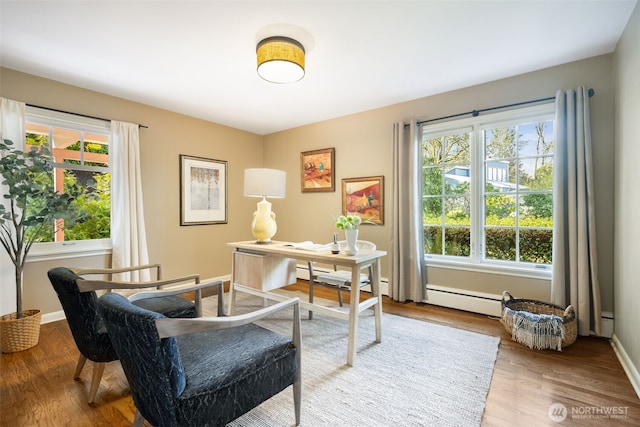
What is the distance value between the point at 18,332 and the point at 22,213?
1.06 meters

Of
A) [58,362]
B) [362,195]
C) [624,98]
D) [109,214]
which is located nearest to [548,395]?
[624,98]

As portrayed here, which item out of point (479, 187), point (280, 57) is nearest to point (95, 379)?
point (280, 57)

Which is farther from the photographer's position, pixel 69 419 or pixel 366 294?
pixel 366 294

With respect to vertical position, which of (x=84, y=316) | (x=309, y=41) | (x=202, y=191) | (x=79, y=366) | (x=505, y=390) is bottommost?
(x=505, y=390)

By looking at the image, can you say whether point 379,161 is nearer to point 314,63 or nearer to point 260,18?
point 314,63

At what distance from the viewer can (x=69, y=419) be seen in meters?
1.58

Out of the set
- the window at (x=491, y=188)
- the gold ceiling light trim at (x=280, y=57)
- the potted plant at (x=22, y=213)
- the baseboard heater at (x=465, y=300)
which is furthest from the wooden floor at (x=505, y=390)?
the gold ceiling light trim at (x=280, y=57)

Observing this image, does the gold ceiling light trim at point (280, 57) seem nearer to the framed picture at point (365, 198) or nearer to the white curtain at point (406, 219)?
the white curtain at point (406, 219)

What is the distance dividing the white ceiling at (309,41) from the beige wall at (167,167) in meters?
0.18

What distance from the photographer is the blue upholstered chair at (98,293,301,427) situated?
1.05 metres

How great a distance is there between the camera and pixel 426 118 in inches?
138

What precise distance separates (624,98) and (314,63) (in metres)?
2.45

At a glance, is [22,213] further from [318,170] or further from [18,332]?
[318,170]

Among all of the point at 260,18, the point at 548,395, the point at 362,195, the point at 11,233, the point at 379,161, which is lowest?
the point at 548,395
